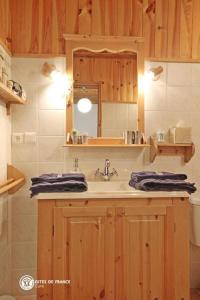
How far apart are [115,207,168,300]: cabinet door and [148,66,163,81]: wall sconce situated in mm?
1143

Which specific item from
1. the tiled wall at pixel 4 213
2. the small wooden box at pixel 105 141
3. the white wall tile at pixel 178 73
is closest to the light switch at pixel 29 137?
the tiled wall at pixel 4 213

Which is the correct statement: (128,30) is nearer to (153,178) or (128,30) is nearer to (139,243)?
(153,178)

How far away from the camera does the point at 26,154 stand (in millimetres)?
2484

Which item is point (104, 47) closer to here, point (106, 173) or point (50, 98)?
point (50, 98)

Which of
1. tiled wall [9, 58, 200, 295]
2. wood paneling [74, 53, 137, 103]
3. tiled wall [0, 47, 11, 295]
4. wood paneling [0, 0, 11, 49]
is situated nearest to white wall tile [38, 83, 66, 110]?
tiled wall [9, 58, 200, 295]

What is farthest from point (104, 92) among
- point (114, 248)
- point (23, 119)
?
point (114, 248)

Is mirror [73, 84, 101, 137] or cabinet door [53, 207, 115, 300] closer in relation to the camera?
cabinet door [53, 207, 115, 300]

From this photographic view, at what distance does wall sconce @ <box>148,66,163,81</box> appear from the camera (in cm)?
248

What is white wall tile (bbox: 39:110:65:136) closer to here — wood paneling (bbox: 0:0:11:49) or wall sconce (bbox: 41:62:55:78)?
wall sconce (bbox: 41:62:55:78)

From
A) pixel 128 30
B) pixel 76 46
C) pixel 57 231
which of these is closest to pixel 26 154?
pixel 57 231

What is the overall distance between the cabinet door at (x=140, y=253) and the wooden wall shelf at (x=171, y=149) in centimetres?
63

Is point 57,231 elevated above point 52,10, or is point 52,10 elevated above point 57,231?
point 52,10

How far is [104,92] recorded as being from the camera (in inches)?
97.9

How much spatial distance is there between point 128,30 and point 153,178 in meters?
1.29
